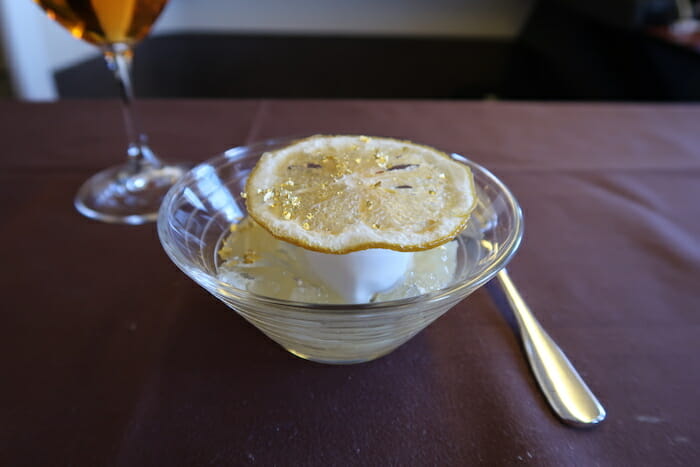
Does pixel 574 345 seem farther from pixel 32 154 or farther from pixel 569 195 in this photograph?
pixel 32 154

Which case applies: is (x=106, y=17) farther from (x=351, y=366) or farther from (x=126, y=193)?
(x=351, y=366)

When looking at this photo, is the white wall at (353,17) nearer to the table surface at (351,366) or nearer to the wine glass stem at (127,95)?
the wine glass stem at (127,95)

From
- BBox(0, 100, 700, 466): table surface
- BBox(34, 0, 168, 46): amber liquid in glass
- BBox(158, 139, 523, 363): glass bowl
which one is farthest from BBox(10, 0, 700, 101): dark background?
BBox(34, 0, 168, 46): amber liquid in glass

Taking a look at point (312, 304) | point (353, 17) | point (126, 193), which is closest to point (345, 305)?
point (312, 304)

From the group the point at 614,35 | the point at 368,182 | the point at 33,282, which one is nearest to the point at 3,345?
the point at 33,282

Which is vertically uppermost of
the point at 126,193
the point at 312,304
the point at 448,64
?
the point at 312,304

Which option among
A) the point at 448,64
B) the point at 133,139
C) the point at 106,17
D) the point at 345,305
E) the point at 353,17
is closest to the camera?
the point at 345,305

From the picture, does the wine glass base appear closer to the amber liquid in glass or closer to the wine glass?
the wine glass
